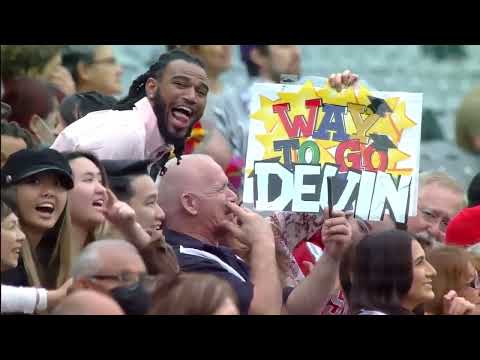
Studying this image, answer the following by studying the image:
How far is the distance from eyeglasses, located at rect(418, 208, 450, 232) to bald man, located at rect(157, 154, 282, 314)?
33.9 inches

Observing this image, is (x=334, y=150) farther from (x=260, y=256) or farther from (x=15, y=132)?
(x=15, y=132)

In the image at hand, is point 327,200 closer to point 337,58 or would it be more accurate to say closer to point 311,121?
point 311,121

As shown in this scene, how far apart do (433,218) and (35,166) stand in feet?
5.88

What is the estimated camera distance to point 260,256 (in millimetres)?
5207

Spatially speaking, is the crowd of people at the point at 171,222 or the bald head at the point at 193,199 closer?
the crowd of people at the point at 171,222

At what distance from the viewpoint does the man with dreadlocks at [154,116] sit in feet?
16.9

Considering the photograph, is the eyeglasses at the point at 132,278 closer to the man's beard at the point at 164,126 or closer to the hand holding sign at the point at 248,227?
the hand holding sign at the point at 248,227

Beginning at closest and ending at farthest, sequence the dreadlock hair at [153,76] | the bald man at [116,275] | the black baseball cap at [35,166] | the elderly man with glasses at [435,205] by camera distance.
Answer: the bald man at [116,275]
the black baseball cap at [35,166]
the dreadlock hair at [153,76]
the elderly man with glasses at [435,205]

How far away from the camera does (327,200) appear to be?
17.8 feet

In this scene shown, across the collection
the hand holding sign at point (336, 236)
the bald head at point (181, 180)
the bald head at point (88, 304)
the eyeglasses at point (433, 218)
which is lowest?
the bald head at point (88, 304)

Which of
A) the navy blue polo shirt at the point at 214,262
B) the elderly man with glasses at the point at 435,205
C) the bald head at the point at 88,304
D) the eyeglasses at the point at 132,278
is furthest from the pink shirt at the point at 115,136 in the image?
the elderly man with glasses at the point at 435,205

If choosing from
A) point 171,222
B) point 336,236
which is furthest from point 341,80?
point 171,222

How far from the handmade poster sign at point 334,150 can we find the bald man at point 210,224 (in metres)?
0.13
